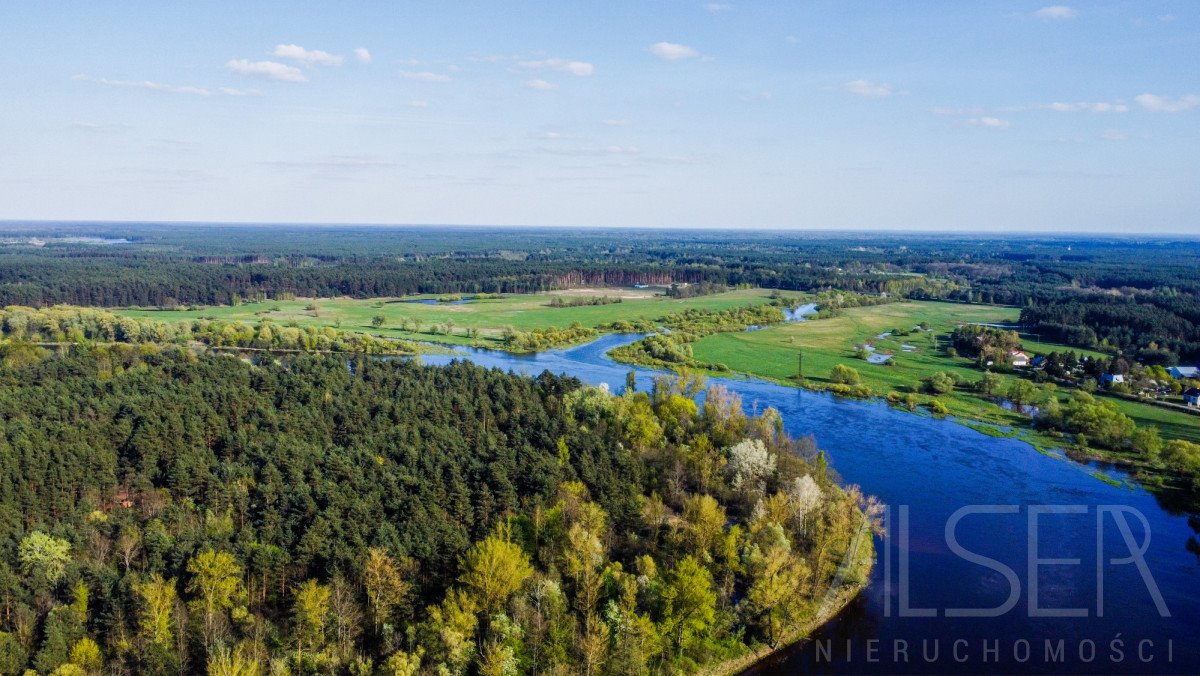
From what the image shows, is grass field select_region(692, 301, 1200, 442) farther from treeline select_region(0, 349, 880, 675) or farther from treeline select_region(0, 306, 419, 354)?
treeline select_region(0, 306, 419, 354)

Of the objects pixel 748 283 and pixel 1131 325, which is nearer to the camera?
pixel 1131 325

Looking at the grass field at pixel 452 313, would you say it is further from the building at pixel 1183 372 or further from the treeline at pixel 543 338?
the building at pixel 1183 372

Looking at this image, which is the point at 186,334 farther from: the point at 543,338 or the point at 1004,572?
the point at 1004,572

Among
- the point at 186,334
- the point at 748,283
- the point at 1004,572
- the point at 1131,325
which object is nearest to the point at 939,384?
the point at 1004,572

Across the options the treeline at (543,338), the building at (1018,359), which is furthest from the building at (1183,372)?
the treeline at (543,338)

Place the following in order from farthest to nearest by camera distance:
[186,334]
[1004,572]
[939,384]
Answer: [186,334] < [939,384] < [1004,572]

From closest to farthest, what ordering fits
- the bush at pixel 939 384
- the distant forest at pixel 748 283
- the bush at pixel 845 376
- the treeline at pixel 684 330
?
the bush at pixel 939 384 < the bush at pixel 845 376 < the treeline at pixel 684 330 < the distant forest at pixel 748 283

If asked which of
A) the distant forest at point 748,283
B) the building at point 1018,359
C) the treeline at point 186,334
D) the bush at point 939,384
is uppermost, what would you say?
the distant forest at point 748,283
